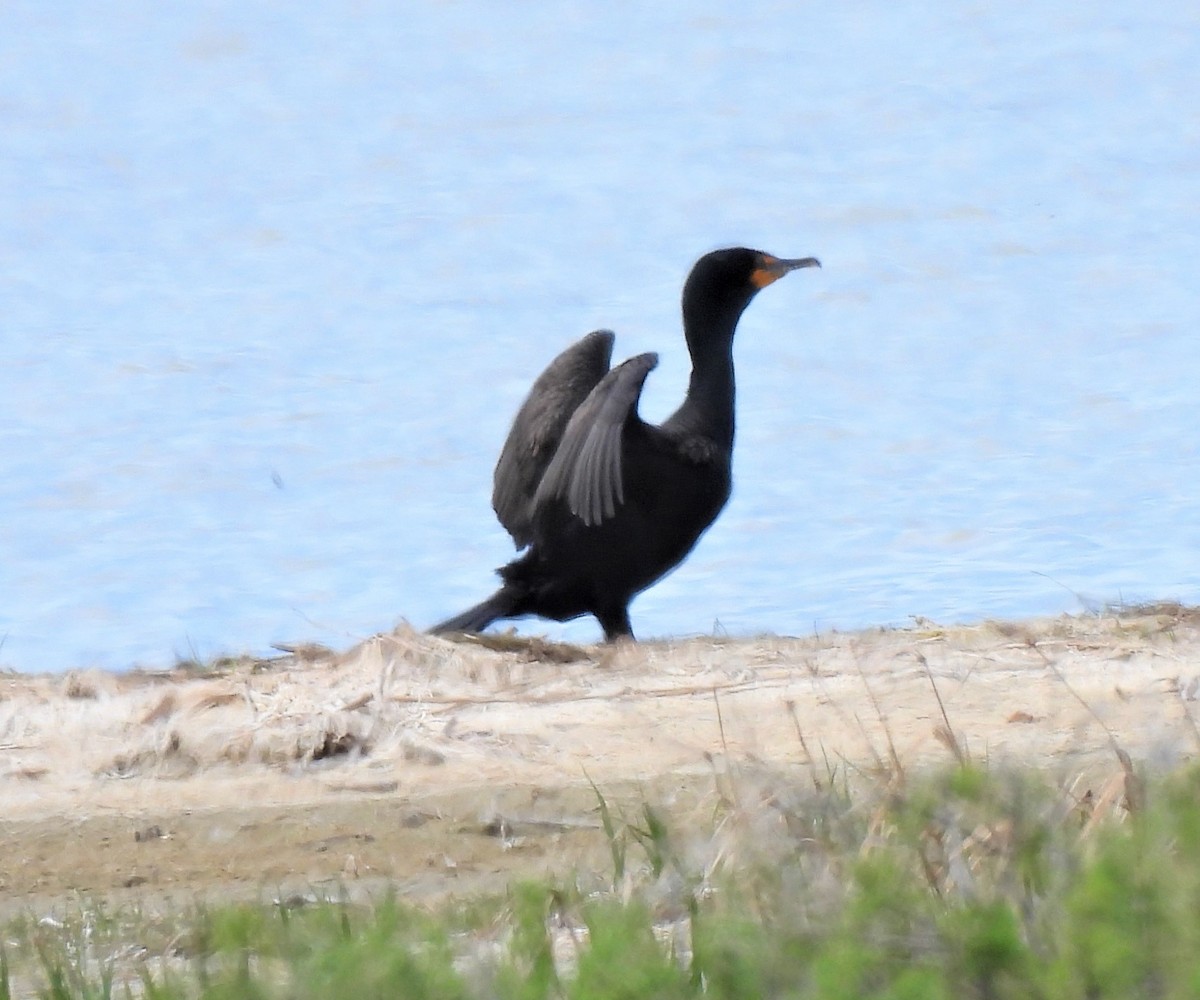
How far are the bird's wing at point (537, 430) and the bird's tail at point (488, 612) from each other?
0.56 feet

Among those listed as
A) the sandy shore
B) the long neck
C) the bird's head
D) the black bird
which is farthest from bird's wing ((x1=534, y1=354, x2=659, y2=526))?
the bird's head

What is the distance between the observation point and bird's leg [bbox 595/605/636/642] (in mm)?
7547

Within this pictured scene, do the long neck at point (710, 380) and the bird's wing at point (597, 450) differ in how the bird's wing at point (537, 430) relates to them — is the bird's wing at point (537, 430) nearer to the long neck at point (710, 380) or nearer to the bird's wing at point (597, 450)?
the long neck at point (710, 380)

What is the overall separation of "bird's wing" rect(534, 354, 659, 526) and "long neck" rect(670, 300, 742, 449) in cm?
64

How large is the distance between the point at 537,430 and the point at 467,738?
216cm

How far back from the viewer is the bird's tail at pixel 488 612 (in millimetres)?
7551

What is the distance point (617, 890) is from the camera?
3.88 m

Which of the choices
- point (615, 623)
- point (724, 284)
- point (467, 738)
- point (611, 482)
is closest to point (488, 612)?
point (615, 623)

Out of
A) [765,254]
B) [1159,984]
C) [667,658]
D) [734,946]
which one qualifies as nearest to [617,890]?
[734,946]

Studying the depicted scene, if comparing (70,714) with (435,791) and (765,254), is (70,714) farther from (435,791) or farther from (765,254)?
(765,254)

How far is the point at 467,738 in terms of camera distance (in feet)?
18.5

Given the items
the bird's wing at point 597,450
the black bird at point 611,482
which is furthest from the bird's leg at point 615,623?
the bird's wing at point 597,450

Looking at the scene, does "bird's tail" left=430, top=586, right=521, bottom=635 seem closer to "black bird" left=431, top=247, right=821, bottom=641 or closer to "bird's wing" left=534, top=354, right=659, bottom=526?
"black bird" left=431, top=247, right=821, bottom=641

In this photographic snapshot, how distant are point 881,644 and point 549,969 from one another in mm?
4027
